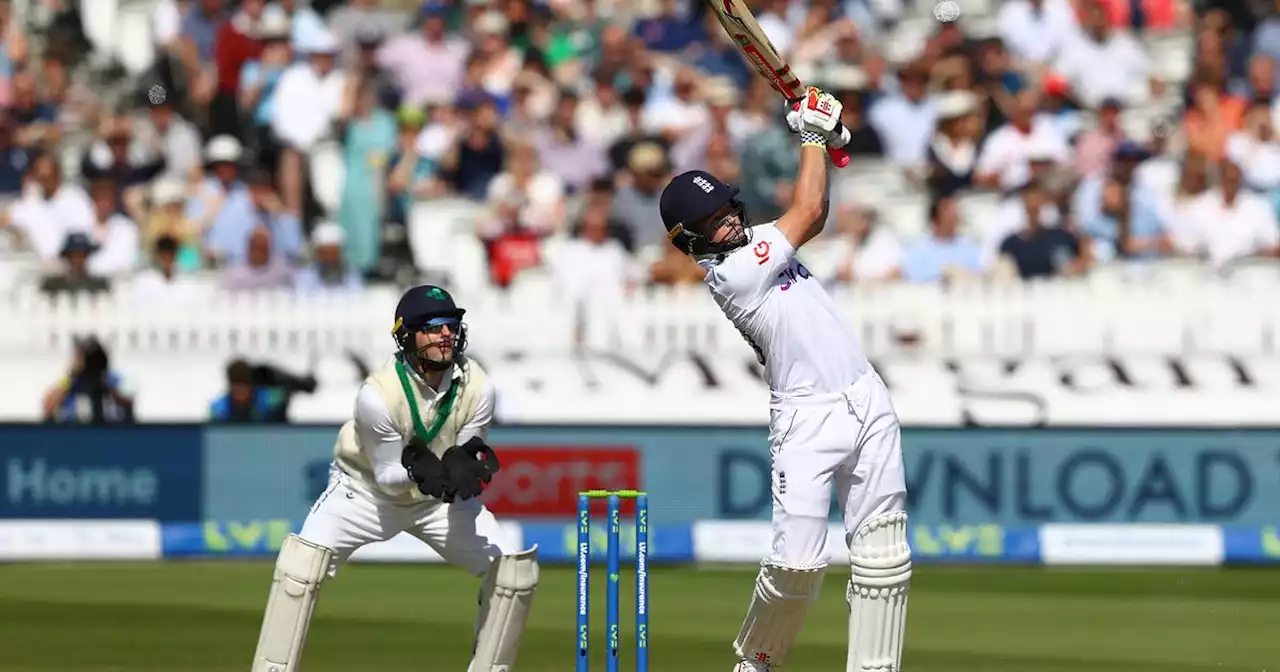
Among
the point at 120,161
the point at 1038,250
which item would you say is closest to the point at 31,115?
the point at 120,161

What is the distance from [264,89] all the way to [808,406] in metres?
11.1

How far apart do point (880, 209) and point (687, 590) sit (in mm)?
4785

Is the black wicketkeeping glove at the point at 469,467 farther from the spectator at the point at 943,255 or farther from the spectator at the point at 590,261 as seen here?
the spectator at the point at 943,255

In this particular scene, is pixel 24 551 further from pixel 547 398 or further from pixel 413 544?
pixel 547 398

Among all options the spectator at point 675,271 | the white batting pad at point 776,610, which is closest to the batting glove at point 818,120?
the white batting pad at point 776,610

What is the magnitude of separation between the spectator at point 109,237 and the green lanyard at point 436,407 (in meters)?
9.33

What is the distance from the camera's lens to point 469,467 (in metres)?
7.76

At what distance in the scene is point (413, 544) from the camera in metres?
14.7

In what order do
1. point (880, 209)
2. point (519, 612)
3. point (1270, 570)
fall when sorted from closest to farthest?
point (519, 612), point (1270, 570), point (880, 209)

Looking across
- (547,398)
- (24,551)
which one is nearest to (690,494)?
(547,398)

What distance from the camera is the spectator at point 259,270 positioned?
16.4m

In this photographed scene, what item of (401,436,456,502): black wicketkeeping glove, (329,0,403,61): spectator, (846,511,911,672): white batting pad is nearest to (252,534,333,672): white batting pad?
(401,436,456,502): black wicketkeeping glove

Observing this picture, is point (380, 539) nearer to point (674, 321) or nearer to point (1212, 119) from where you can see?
point (674, 321)

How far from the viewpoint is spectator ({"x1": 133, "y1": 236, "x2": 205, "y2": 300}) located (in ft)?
53.5
